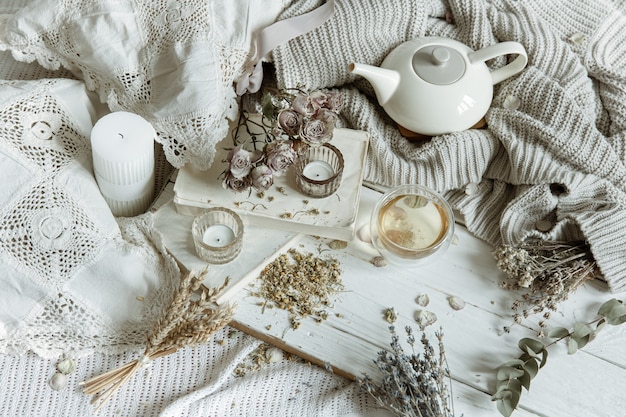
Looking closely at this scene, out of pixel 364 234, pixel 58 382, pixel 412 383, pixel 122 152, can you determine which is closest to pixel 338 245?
pixel 364 234

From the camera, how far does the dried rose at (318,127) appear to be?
101 cm

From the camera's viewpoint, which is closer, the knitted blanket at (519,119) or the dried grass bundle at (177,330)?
the dried grass bundle at (177,330)

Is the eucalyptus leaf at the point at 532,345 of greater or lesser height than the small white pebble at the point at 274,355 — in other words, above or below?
above

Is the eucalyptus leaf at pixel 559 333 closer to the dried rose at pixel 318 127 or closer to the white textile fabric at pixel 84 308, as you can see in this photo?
the white textile fabric at pixel 84 308

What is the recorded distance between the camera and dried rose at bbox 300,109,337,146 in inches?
39.9

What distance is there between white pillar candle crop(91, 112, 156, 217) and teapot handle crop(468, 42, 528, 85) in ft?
1.70

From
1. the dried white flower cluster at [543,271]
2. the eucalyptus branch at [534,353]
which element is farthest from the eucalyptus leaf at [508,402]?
the dried white flower cluster at [543,271]

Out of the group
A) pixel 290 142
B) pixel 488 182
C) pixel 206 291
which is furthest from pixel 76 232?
pixel 488 182

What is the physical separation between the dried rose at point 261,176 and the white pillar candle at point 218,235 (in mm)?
95

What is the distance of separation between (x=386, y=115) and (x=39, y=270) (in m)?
0.60

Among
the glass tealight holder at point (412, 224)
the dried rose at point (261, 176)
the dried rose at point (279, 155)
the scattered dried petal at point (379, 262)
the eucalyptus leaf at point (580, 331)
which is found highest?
the dried rose at point (279, 155)

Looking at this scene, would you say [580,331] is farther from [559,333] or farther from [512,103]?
[512,103]

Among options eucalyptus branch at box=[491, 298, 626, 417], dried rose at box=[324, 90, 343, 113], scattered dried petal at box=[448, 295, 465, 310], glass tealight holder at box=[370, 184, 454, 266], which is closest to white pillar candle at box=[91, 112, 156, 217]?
dried rose at box=[324, 90, 343, 113]

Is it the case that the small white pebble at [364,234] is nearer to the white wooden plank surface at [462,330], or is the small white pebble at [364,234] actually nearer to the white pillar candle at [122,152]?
the white wooden plank surface at [462,330]
